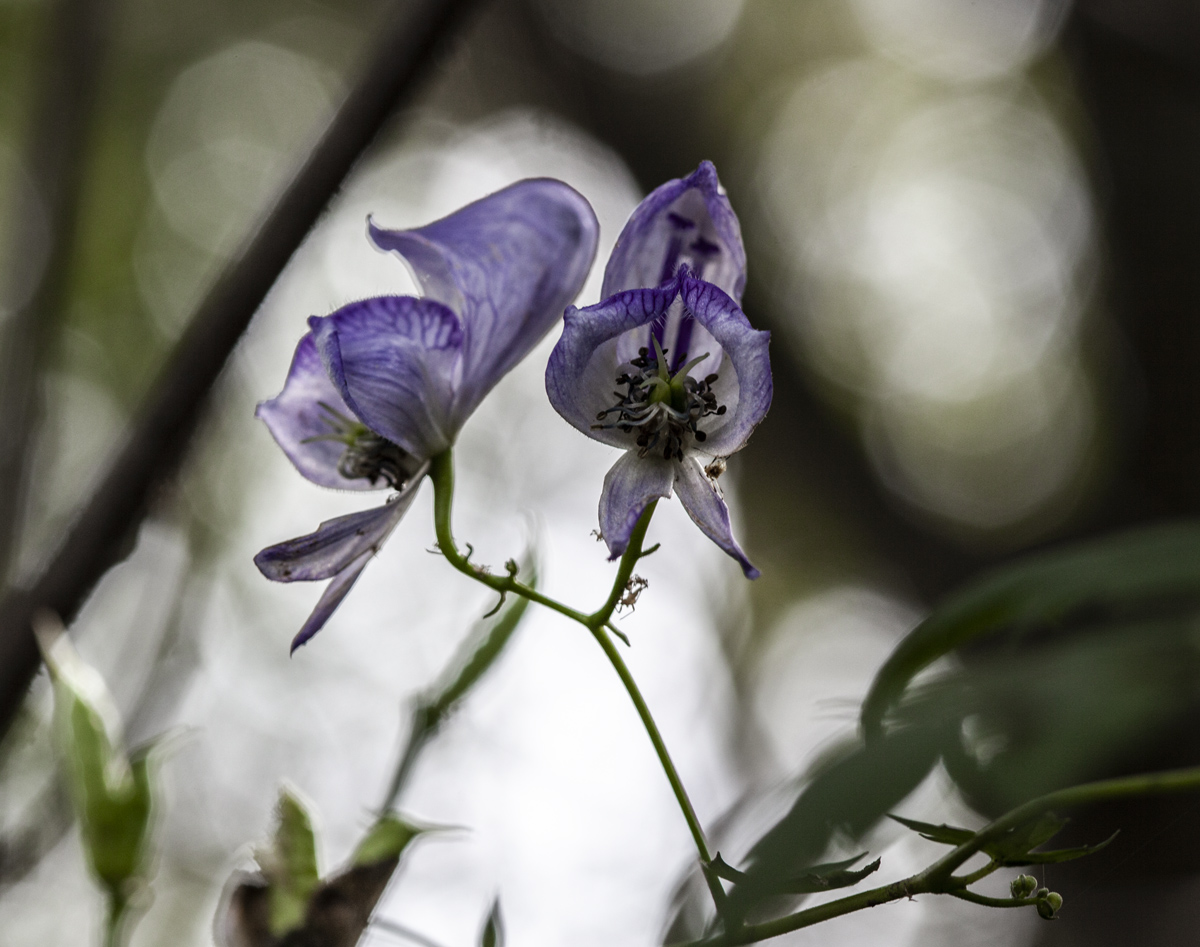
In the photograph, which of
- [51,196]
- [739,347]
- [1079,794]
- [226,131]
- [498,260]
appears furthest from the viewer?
[226,131]

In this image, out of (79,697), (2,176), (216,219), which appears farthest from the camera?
(216,219)

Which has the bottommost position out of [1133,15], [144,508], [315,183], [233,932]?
[233,932]

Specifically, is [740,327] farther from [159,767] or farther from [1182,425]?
[1182,425]

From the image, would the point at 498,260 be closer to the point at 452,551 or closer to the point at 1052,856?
the point at 452,551

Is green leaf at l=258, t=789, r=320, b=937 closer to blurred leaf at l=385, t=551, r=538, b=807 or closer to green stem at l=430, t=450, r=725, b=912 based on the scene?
blurred leaf at l=385, t=551, r=538, b=807

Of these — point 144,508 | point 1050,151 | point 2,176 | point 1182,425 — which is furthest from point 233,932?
point 1050,151

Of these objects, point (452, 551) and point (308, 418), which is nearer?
point (452, 551)

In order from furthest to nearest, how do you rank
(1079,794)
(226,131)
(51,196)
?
(226,131), (51,196), (1079,794)

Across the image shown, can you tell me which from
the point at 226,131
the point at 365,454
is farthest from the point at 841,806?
the point at 226,131
